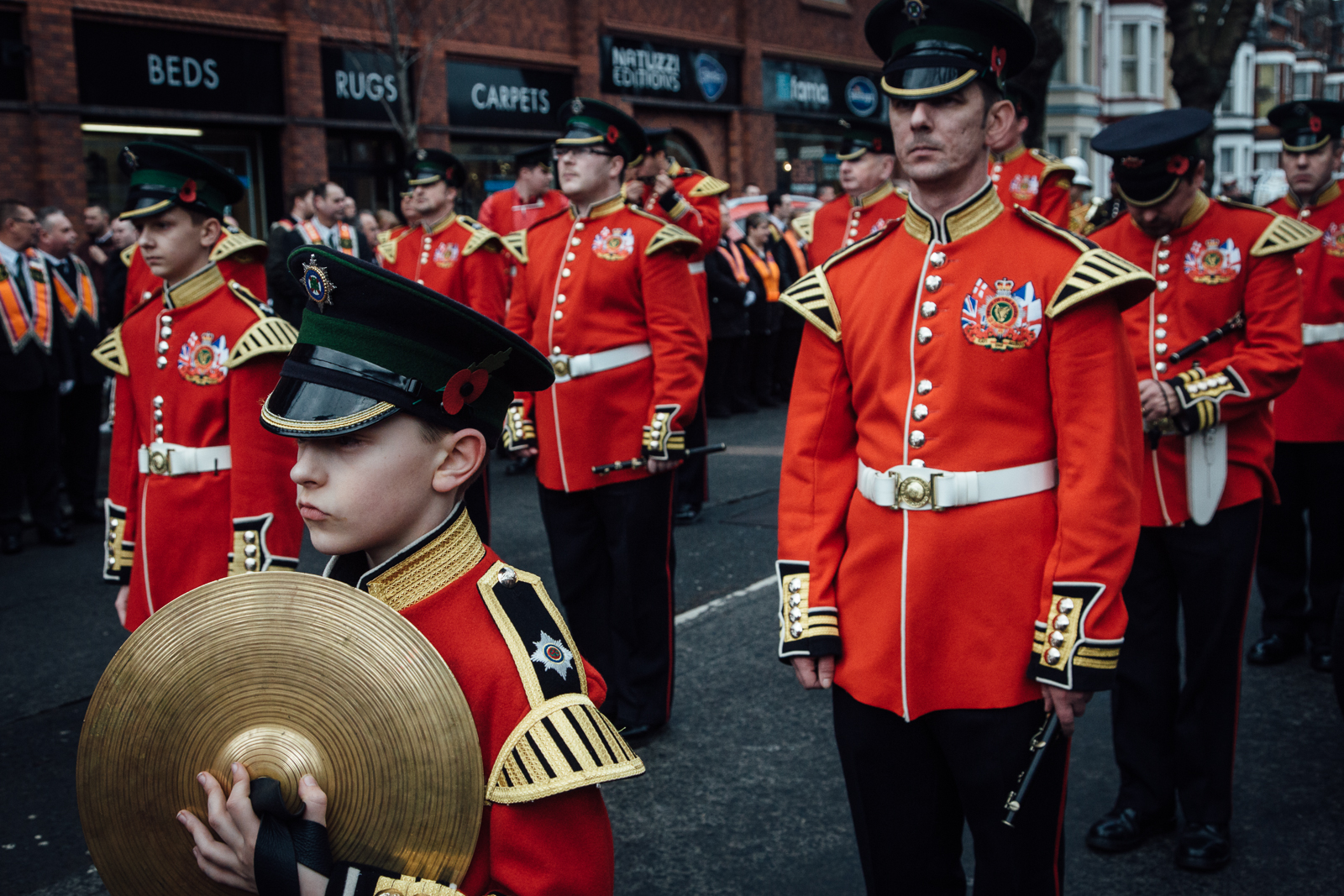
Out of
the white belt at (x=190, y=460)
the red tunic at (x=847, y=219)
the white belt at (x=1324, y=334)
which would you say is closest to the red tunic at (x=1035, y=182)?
the red tunic at (x=847, y=219)

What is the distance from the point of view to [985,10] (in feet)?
8.57

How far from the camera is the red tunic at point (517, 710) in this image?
1642 millimetres

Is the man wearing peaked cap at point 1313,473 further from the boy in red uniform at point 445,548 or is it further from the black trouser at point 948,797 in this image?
the boy in red uniform at point 445,548

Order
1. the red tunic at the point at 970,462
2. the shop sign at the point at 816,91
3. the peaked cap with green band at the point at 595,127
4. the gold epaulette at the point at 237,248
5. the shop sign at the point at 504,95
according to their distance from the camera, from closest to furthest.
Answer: the red tunic at the point at 970,462, the gold epaulette at the point at 237,248, the peaked cap with green band at the point at 595,127, the shop sign at the point at 504,95, the shop sign at the point at 816,91

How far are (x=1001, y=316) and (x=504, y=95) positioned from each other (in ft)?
55.5

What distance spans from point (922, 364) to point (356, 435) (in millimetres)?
1285

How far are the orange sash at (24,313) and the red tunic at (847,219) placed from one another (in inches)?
214

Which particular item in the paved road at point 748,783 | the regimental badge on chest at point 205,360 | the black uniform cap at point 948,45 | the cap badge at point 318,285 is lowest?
the paved road at point 748,783

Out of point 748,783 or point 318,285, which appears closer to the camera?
point 318,285

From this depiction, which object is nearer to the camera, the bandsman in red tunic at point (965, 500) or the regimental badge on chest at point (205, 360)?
the bandsman in red tunic at point (965, 500)

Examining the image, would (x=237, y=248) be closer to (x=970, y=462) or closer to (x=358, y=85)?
(x=970, y=462)

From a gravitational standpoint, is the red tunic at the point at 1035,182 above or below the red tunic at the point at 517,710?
above

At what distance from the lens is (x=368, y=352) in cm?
179

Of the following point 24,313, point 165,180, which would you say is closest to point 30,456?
point 24,313
